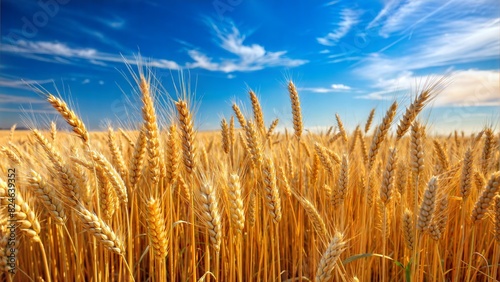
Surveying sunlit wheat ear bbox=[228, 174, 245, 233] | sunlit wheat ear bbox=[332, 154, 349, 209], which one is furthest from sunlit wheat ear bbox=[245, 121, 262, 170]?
sunlit wheat ear bbox=[332, 154, 349, 209]

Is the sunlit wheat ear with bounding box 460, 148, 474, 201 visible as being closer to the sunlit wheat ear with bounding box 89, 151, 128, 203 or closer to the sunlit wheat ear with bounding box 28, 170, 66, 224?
the sunlit wheat ear with bounding box 89, 151, 128, 203

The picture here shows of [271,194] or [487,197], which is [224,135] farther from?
[487,197]

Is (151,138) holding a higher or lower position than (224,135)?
lower

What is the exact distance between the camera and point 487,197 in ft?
6.14

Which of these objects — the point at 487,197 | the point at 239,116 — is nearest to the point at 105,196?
the point at 239,116

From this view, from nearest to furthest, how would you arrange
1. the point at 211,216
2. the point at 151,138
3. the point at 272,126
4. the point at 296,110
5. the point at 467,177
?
the point at 211,216 → the point at 151,138 → the point at 467,177 → the point at 296,110 → the point at 272,126

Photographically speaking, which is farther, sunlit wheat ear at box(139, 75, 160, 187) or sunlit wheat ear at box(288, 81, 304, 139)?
sunlit wheat ear at box(288, 81, 304, 139)

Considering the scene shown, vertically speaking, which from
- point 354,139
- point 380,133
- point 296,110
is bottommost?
point 380,133

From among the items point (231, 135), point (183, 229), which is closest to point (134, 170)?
point (183, 229)

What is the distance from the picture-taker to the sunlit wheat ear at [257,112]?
324 cm

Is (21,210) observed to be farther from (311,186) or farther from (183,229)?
(311,186)

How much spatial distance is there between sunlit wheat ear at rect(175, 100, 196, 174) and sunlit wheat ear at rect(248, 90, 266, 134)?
129cm

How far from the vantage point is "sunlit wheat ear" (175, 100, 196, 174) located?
1881 mm

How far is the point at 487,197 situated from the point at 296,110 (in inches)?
65.6
